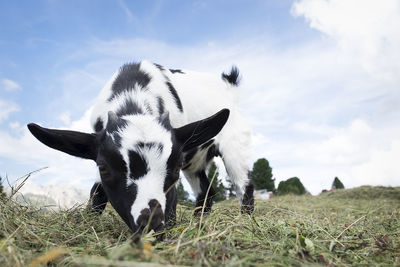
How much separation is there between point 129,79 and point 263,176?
69.5 ft

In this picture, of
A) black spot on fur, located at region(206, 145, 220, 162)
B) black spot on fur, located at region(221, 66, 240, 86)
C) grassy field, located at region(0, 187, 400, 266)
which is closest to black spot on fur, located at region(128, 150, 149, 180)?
grassy field, located at region(0, 187, 400, 266)

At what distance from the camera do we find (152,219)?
7.47 ft

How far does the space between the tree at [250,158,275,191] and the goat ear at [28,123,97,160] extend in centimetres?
2143

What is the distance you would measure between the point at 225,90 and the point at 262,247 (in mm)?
4178

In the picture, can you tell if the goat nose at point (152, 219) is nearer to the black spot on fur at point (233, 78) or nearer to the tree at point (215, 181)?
the tree at point (215, 181)

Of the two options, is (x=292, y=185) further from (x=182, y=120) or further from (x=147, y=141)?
(x=147, y=141)

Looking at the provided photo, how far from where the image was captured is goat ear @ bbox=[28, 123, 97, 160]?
9.59ft

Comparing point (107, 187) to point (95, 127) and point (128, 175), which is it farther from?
point (95, 127)

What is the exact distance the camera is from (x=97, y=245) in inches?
81.0

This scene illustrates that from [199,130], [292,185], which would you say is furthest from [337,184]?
[199,130]

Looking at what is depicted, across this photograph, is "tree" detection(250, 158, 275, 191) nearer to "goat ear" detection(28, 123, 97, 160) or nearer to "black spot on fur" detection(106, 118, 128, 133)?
"goat ear" detection(28, 123, 97, 160)

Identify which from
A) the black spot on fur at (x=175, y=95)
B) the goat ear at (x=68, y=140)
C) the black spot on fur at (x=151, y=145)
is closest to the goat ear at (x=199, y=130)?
the black spot on fur at (x=151, y=145)

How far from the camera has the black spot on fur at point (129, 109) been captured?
324cm

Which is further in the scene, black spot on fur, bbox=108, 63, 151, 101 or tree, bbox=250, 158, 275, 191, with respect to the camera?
tree, bbox=250, 158, 275, 191
